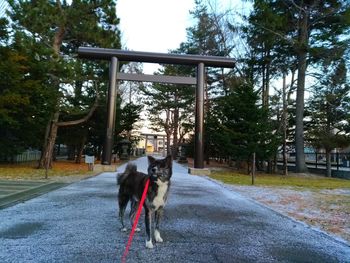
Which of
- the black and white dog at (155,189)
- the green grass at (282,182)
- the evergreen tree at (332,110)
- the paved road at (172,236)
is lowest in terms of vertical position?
the paved road at (172,236)

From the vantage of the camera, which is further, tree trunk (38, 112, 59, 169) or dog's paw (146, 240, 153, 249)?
tree trunk (38, 112, 59, 169)

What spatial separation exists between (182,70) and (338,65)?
1592 centimetres

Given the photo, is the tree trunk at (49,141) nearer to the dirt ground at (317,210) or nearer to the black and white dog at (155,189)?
the dirt ground at (317,210)

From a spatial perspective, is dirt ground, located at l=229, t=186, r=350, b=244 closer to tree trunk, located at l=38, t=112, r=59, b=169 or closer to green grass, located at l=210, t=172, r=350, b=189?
green grass, located at l=210, t=172, r=350, b=189

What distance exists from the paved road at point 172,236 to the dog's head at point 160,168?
0.95 m

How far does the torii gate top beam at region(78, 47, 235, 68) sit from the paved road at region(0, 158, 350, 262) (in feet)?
35.5

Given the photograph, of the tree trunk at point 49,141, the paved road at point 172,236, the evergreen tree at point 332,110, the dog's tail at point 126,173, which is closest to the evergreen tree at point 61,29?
the tree trunk at point 49,141

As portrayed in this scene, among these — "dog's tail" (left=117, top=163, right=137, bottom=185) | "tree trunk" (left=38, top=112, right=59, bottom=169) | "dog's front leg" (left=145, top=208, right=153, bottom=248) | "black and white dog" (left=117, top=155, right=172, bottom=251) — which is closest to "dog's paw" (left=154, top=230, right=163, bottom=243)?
"black and white dog" (left=117, top=155, right=172, bottom=251)

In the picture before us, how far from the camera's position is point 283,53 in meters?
26.0

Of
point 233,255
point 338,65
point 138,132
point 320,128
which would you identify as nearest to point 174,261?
point 233,255

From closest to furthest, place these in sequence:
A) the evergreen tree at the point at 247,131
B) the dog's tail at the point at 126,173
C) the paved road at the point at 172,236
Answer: the paved road at the point at 172,236 → the dog's tail at the point at 126,173 → the evergreen tree at the point at 247,131

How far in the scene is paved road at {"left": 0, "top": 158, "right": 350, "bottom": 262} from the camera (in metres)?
4.22

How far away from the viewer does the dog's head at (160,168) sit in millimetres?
4375

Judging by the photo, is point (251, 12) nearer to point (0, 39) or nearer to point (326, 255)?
point (0, 39)
